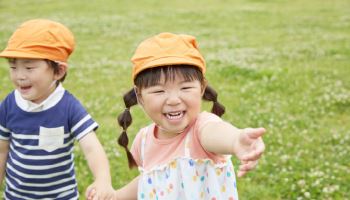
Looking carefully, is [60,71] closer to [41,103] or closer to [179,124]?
[41,103]

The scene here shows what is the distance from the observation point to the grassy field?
267 inches

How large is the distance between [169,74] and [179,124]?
34 centimetres

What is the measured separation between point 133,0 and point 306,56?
74.8ft

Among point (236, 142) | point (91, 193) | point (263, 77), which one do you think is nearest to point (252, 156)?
point (236, 142)

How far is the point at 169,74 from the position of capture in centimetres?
317

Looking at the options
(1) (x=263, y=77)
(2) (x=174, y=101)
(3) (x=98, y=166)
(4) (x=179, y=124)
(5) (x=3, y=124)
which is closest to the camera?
(2) (x=174, y=101)

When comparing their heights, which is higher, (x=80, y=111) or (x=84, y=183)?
(x=80, y=111)

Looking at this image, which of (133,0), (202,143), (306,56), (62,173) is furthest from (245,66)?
(133,0)

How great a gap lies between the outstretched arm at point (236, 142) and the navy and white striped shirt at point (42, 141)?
1.49 metres

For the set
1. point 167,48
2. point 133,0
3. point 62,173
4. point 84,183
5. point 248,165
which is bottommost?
point 84,183

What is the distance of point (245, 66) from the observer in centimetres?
1294

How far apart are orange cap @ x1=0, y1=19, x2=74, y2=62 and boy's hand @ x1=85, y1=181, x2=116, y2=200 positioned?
127 centimetres

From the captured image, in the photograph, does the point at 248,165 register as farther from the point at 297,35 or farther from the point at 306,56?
the point at 297,35

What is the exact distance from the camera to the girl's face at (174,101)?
3129 mm
